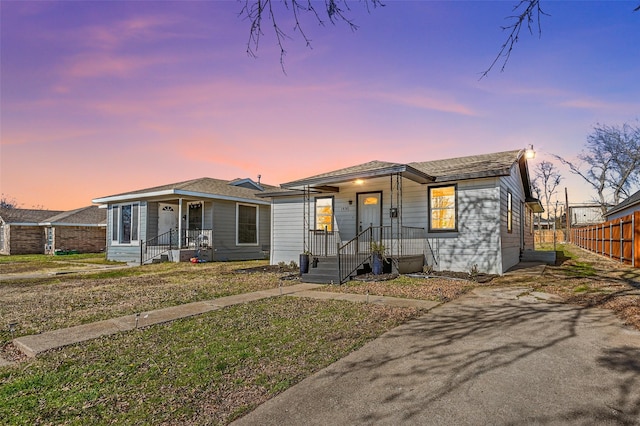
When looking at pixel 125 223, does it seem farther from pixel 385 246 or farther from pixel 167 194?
pixel 385 246

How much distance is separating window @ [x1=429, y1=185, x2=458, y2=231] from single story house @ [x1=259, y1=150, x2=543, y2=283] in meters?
0.03

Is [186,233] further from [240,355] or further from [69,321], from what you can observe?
[240,355]

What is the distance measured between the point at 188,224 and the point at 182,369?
55.3 ft

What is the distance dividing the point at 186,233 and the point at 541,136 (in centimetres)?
1721

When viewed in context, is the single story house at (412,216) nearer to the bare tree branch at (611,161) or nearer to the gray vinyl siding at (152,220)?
the gray vinyl siding at (152,220)

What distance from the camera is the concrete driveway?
8.64ft

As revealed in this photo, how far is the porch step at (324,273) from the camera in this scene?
9.87 meters

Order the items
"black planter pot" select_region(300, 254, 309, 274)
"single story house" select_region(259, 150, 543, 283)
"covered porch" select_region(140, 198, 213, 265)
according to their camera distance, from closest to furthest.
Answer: "single story house" select_region(259, 150, 543, 283)
"black planter pot" select_region(300, 254, 309, 274)
"covered porch" select_region(140, 198, 213, 265)

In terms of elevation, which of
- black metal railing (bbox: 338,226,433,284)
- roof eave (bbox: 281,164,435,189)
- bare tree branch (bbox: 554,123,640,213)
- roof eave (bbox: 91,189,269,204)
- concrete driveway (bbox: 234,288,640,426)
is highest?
bare tree branch (bbox: 554,123,640,213)

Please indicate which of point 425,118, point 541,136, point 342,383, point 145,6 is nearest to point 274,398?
point 342,383

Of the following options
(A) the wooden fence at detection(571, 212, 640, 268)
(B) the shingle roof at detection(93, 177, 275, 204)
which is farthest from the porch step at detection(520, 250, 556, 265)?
(B) the shingle roof at detection(93, 177, 275, 204)

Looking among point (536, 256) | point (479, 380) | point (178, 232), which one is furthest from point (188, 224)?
point (479, 380)

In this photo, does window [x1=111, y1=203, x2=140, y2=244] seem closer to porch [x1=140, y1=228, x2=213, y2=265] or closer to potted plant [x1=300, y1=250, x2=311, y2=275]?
porch [x1=140, y1=228, x2=213, y2=265]

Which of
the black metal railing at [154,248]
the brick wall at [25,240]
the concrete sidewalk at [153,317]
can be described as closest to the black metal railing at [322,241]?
the concrete sidewalk at [153,317]
